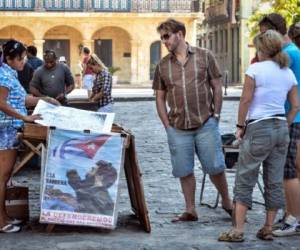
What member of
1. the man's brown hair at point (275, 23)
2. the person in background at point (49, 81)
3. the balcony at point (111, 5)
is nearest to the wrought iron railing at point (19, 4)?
the balcony at point (111, 5)

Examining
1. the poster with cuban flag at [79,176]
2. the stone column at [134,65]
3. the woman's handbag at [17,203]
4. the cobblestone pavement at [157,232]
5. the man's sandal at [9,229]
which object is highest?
the poster with cuban flag at [79,176]

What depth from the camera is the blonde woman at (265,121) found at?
267 inches

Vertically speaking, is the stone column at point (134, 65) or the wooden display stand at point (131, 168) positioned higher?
the wooden display stand at point (131, 168)

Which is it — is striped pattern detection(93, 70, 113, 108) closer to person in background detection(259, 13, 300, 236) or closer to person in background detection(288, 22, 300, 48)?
person in background detection(288, 22, 300, 48)

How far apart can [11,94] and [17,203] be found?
1.03 metres

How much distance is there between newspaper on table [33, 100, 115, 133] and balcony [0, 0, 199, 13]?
151 ft

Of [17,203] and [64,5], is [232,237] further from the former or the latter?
[64,5]

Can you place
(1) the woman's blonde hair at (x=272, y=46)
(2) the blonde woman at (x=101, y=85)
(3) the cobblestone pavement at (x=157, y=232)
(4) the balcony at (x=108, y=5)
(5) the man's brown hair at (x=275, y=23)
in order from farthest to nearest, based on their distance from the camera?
(4) the balcony at (x=108, y=5) < (2) the blonde woman at (x=101, y=85) < (5) the man's brown hair at (x=275, y=23) < (3) the cobblestone pavement at (x=157, y=232) < (1) the woman's blonde hair at (x=272, y=46)

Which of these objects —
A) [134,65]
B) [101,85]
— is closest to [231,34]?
[134,65]

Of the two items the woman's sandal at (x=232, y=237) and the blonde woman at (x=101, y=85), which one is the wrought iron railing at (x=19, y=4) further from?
the woman's sandal at (x=232, y=237)

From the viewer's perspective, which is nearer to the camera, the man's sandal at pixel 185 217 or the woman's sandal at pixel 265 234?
the woman's sandal at pixel 265 234

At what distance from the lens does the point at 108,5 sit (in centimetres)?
5416

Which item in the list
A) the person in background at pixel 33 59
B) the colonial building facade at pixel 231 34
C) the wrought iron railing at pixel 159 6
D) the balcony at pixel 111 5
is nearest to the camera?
the person in background at pixel 33 59

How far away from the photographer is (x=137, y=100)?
34.1 metres
